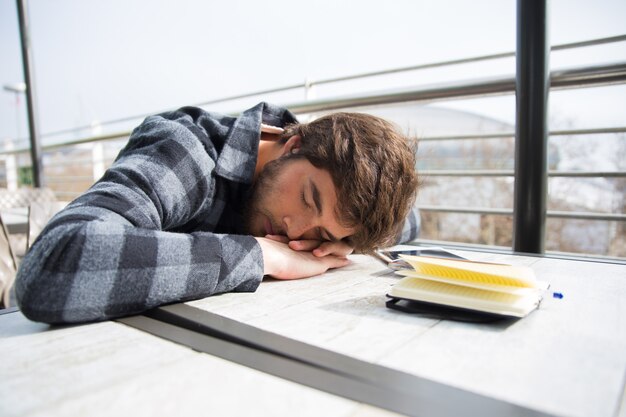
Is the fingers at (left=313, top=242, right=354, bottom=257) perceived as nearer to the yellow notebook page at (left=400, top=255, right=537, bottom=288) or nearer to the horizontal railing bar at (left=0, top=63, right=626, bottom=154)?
the yellow notebook page at (left=400, top=255, right=537, bottom=288)

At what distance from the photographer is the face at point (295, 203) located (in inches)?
34.5

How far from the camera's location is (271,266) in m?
0.71

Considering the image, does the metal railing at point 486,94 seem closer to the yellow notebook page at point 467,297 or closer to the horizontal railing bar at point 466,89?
the horizontal railing bar at point 466,89

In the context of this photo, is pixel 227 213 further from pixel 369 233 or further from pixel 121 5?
pixel 121 5

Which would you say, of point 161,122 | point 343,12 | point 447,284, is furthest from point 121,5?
point 447,284

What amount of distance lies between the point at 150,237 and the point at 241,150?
1.34 ft

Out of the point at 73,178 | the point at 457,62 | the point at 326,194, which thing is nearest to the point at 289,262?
the point at 326,194

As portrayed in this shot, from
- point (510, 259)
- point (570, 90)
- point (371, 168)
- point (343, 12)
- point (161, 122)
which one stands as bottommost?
point (510, 259)

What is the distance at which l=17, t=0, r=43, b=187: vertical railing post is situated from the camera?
98.3 inches

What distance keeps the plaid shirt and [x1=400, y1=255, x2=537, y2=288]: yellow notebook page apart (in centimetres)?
28

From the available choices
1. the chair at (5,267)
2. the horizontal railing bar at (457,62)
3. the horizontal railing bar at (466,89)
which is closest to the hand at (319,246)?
the horizontal railing bar at (466,89)

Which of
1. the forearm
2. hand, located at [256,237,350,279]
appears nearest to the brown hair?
hand, located at [256,237,350,279]

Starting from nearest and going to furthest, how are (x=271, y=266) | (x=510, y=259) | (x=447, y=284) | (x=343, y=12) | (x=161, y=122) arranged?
1. (x=447, y=284)
2. (x=271, y=266)
3. (x=161, y=122)
4. (x=510, y=259)
5. (x=343, y=12)

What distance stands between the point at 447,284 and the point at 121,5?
4070mm
